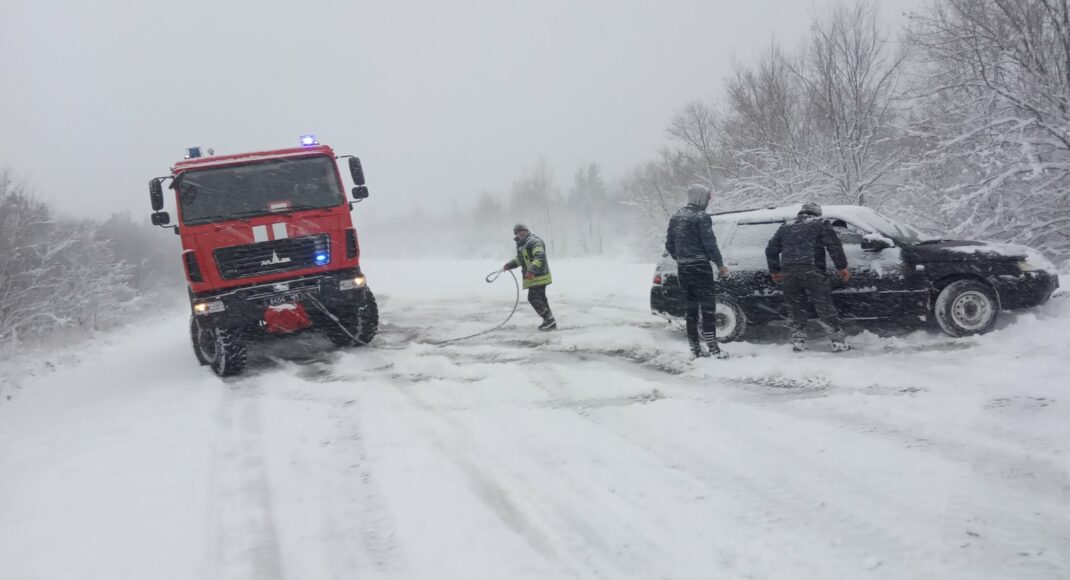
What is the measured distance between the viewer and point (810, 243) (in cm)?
617

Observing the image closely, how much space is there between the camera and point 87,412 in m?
6.23

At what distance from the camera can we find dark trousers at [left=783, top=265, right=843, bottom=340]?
620cm

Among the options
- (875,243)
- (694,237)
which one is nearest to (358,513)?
(694,237)

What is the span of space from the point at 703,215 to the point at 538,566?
4.53 m

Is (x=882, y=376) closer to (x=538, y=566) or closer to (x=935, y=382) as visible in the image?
(x=935, y=382)

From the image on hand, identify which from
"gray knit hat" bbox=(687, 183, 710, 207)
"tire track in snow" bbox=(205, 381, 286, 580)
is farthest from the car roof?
"tire track in snow" bbox=(205, 381, 286, 580)

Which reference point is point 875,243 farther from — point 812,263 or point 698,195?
point 698,195

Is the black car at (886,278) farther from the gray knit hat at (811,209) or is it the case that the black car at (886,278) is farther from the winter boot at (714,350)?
the winter boot at (714,350)

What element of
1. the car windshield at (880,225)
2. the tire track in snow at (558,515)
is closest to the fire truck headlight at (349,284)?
the tire track in snow at (558,515)

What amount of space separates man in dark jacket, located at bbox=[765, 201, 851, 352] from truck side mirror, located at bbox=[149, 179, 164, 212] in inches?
304

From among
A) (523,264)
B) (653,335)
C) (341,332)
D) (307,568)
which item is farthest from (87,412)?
(653,335)

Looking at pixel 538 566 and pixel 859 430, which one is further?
pixel 859 430

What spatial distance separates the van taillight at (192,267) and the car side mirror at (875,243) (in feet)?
25.8

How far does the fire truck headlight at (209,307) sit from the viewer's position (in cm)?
694
